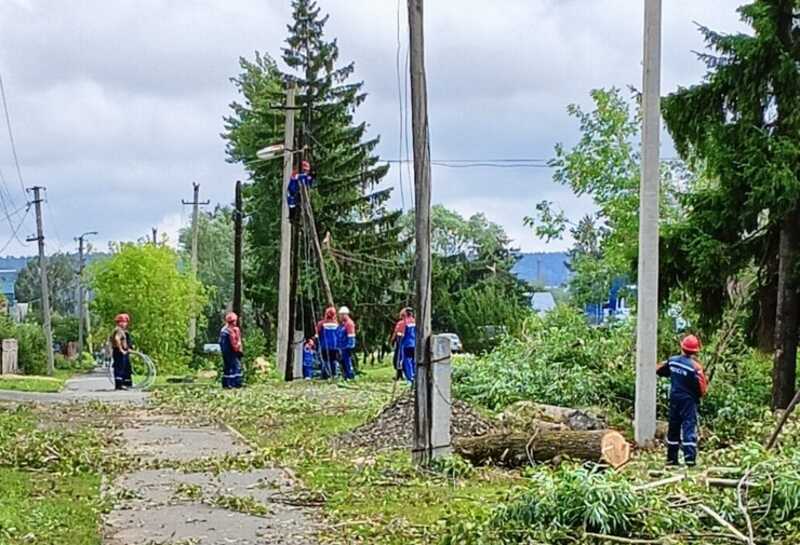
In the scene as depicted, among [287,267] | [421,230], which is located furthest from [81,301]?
[421,230]

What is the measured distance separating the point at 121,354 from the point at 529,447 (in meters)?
15.7

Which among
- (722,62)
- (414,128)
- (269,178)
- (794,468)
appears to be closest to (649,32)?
(722,62)

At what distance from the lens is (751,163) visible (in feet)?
54.4

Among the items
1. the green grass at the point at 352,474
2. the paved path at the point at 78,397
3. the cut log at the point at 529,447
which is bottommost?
the paved path at the point at 78,397

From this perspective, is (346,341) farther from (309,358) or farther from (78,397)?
(78,397)

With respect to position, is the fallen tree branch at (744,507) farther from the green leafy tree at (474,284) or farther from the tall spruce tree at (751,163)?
the green leafy tree at (474,284)

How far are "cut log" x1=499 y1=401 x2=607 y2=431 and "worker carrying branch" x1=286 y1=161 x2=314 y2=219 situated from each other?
12392 mm

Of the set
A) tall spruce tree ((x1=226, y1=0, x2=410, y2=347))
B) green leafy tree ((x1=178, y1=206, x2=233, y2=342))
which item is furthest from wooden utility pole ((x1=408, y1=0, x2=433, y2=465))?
green leafy tree ((x1=178, y1=206, x2=233, y2=342))

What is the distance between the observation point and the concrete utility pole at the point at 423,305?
12.0m

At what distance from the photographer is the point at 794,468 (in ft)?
27.1

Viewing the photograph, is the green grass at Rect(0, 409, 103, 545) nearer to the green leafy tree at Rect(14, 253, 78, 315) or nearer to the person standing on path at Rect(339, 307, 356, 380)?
the person standing on path at Rect(339, 307, 356, 380)

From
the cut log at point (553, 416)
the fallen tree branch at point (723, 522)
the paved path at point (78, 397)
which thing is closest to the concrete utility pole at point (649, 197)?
the cut log at point (553, 416)

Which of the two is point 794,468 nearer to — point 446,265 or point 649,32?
point 649,32

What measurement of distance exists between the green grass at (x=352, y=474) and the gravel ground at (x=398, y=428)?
0.38 m
